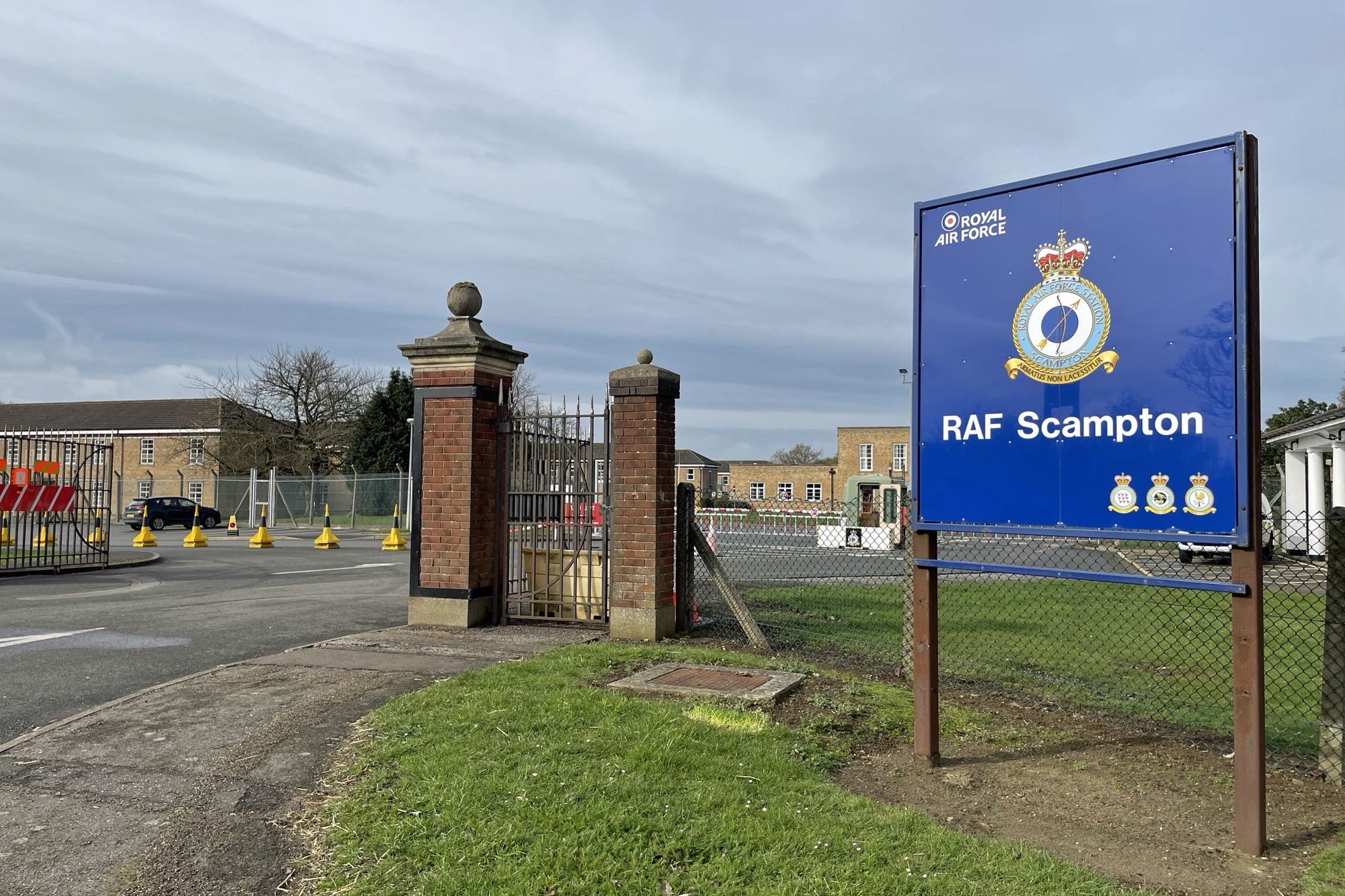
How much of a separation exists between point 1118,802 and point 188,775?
14.4 feet

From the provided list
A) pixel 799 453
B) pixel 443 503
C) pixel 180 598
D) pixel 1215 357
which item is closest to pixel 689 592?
pixel 443 503

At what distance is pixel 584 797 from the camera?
154 inches

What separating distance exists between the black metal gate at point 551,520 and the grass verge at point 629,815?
11.5 ft

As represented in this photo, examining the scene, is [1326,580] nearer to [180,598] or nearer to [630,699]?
[630,699]

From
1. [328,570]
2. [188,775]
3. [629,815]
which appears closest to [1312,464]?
[328,570]

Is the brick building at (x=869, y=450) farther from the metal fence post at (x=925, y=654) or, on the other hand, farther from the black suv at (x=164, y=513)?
the metal fence post at (x=925, y=654)

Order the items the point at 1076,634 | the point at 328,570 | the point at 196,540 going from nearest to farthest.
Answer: the point at 1076,634, the point at 328,570, the point at 196,540

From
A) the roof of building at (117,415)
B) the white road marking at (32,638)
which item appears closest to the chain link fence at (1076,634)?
the white road marking at (32,638)

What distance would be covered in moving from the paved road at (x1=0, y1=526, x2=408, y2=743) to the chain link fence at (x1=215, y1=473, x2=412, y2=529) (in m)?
20.1

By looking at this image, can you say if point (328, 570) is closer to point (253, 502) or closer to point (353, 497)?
point (353, 497)

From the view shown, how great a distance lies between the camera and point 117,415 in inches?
2480

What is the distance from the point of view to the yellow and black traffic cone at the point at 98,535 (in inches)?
654

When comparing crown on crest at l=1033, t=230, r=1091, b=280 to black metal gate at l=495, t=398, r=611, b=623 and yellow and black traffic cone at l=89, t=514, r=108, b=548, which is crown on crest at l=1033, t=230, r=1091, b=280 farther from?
yellow and black traffic cone at l=89, t=514, r=108, b=548

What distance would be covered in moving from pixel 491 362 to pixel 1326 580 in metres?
6.90
